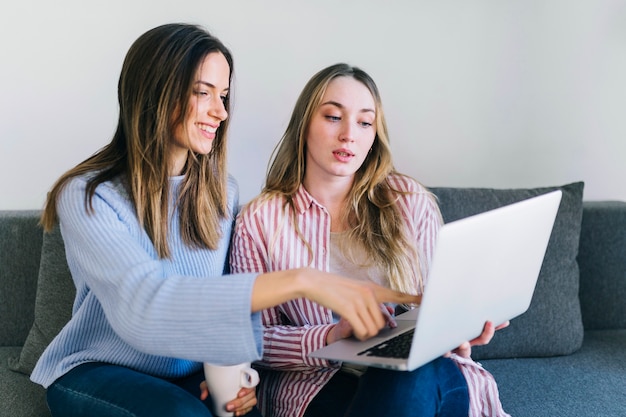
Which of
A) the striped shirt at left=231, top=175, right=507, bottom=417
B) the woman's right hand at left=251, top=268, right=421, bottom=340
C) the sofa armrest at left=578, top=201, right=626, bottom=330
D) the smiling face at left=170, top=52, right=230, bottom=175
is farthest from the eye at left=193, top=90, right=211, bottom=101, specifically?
the sofa armrest at left=578, top=201, right=626, bottom=330

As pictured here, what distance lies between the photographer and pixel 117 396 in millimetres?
1385

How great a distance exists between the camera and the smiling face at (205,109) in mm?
1573

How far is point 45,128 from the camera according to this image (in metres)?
2.19

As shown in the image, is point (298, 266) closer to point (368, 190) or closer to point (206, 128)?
point (368, 190)

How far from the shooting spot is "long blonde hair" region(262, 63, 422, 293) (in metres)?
1.82

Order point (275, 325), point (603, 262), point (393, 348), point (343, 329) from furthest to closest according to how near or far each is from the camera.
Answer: point (603, 262) < point (275, 325) < point (343, 329) < point (393, 348)

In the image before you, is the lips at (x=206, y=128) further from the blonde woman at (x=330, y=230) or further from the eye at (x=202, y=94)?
the blonde woman at (x=330, y=230)

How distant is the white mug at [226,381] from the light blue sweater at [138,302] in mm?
113

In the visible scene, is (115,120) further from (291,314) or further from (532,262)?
(532,262)

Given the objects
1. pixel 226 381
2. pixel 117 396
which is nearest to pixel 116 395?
pixel 117 396

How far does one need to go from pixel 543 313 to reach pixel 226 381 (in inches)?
41.5

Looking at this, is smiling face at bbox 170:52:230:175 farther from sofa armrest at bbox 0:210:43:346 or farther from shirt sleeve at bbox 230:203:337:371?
sofa armrest at bbox 0:210:43:346

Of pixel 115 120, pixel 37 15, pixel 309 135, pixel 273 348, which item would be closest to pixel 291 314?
pixel 273 348

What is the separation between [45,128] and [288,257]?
898mm
